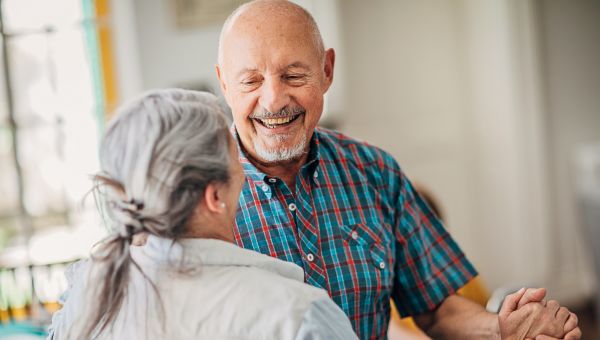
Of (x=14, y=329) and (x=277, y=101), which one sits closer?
(x=277, y=101)

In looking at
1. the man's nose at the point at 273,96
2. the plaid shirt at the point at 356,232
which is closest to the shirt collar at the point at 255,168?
the plaid shirt at the point at 356,232

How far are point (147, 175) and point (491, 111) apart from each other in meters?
3.74

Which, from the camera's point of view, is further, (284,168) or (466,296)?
(466,296)

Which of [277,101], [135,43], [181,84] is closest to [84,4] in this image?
Answer: [135,43]

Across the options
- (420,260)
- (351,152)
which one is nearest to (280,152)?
(351,152)

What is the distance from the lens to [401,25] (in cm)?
442

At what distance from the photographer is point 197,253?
114 cm

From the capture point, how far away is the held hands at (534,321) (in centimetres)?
157

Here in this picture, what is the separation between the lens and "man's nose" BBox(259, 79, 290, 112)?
153 cm

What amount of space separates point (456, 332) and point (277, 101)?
0.65 metres

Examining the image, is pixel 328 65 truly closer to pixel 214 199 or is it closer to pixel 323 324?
pixel 214 199

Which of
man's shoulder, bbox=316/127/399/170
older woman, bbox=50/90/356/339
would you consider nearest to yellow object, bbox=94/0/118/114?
man's shoulder, bbox=316/127/399/170

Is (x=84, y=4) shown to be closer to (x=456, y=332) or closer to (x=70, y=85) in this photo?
(x=70, y=85)

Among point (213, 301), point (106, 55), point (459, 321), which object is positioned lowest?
point (459, 321)
